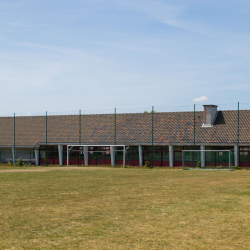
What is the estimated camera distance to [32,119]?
174 feet

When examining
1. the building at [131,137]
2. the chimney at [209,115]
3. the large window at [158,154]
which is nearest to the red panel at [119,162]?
the building at [131,137]

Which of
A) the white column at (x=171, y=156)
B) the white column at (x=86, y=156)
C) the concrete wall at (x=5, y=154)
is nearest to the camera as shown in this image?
the white column at (x=171, y=156)

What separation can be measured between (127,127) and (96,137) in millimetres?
3699

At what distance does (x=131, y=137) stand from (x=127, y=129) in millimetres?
1883

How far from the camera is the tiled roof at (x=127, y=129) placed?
4103 cm

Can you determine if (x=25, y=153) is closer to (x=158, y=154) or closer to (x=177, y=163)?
(x=158, y=154)

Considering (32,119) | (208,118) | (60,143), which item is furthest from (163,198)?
(32,119)

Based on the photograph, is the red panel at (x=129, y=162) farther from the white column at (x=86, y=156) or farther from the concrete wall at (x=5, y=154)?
the concrete wall at (x=5, y=154)

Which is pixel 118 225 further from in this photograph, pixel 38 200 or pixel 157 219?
pixel 38 200

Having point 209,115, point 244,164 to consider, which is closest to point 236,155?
point 244,164

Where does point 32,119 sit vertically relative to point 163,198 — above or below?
above

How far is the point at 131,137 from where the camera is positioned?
4356 cm

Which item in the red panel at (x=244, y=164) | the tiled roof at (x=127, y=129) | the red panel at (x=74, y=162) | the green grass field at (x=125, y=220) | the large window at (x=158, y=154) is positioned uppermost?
the tiled roof at (x=127, y=129)

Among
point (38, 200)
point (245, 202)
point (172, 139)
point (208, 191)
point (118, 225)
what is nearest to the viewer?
point (118, 225)
